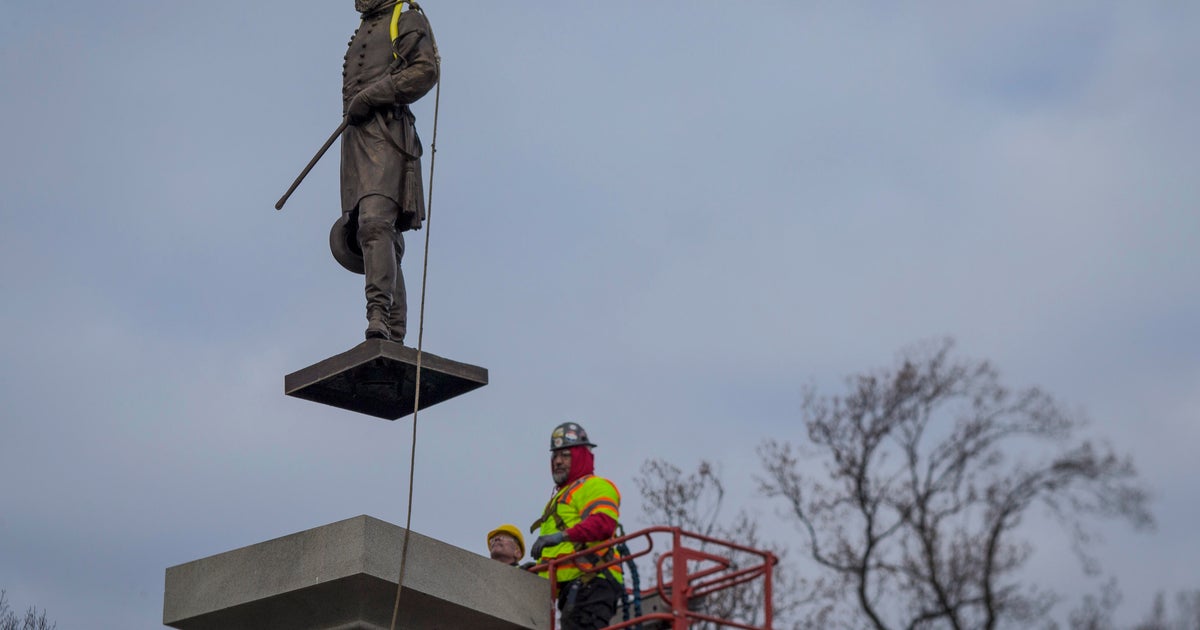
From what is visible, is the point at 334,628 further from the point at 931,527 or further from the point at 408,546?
the point at 931,527

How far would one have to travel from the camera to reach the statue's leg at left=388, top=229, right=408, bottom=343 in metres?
14.8

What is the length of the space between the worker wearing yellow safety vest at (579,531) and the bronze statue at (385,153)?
5.90 ft

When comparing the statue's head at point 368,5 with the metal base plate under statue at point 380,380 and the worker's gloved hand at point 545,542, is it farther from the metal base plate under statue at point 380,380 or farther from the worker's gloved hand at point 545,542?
the worker's gloved hand at point 545,542

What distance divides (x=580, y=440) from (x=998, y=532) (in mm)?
9951

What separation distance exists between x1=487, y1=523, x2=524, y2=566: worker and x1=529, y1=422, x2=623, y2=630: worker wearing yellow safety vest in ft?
1.35

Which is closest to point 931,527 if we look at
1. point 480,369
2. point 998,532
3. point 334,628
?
point 998,532

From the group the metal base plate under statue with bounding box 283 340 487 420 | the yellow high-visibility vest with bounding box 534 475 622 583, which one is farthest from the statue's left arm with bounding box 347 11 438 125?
the yellow high-visibility vest with bounding box 534 475 622 583

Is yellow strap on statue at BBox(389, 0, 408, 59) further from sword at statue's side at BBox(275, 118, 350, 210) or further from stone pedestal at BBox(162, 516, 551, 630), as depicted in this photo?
stone pedestal at BBox(162, 516, 551, 630)

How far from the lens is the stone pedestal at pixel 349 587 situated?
12742mm

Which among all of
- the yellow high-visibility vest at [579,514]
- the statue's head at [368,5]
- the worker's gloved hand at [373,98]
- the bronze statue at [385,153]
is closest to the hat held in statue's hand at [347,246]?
the bronze statue at [385,153]

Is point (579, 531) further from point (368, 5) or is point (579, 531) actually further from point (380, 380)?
point (368, 5)

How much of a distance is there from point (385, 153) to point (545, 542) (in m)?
3.63

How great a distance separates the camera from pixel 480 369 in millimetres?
14805

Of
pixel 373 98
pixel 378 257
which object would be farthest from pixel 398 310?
pixel 373 98
